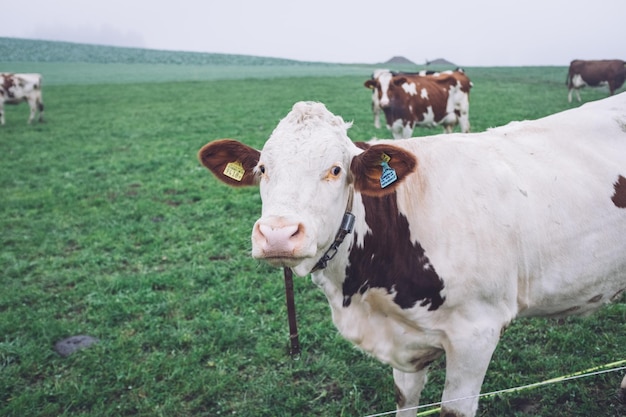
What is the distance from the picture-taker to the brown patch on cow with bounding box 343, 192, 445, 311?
8.64 ft

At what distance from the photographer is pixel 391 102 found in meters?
11.8

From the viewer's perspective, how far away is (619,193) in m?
3.01

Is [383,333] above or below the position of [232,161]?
below

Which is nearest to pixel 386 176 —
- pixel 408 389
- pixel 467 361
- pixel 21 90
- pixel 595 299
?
pixel 467 361

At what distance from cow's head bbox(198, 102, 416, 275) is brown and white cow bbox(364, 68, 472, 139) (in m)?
9.44

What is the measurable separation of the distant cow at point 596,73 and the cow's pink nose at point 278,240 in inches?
1009

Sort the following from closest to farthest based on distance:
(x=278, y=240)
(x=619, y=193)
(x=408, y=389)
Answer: (x=278, y=240), (x=619, y=193), (x=408, y=389)

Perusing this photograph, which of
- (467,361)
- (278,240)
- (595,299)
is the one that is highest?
(278,240)

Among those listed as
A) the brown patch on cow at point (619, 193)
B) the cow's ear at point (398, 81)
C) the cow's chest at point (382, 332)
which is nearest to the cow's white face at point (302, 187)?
the cow's chest at point (382, 332)

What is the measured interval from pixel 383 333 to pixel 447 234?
28.2 inches

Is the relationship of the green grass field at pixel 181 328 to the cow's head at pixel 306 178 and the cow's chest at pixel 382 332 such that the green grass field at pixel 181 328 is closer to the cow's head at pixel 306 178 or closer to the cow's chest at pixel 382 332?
the cow's chest at pixel 382 332

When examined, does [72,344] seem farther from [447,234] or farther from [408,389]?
[447,234]

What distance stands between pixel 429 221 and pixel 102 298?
408 cm

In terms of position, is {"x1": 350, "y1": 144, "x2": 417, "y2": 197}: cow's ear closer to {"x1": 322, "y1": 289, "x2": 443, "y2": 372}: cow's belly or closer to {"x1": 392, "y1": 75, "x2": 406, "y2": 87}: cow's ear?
{"x1": 322, "y1": 289, "x2": 443, "y2": 372}: cow's belly
